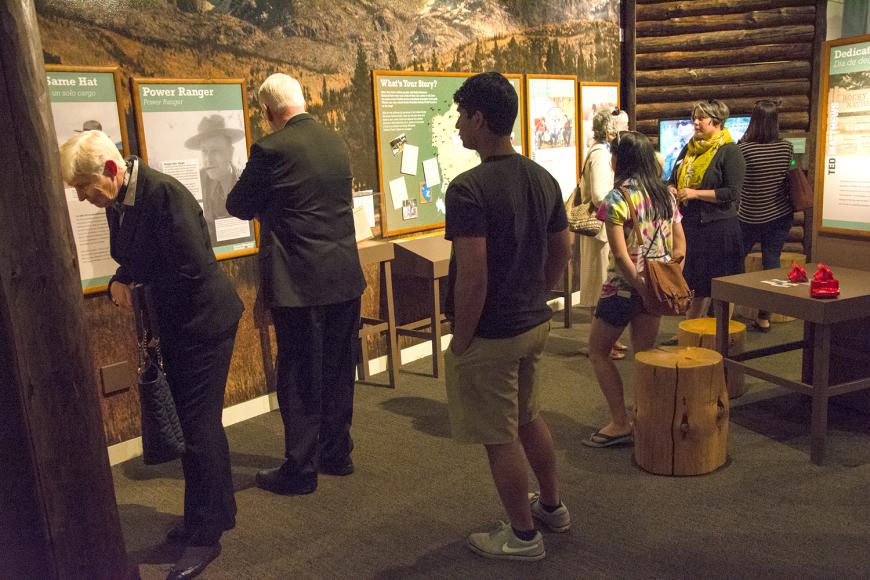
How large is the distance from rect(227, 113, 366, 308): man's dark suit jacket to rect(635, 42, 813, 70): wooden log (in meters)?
5.44

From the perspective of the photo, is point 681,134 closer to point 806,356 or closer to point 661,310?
point 806,356

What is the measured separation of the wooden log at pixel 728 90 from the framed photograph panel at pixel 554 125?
4.66 feet

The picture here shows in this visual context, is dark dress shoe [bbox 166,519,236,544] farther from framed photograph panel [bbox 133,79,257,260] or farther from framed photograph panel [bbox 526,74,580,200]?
framed photograph panel [bbox 526,74,580,200]

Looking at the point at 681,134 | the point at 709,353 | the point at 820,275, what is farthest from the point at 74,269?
the point at 681,134

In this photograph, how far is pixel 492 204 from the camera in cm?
246

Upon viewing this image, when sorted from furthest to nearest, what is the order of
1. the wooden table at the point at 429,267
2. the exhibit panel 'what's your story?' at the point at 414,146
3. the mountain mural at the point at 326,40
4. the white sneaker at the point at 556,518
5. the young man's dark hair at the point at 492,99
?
the exhibit panel 'what's your story?' at the point at 414,146 → the wooden table at the point at 429,267 → the mountain mural at the point at 326,40 → the white sneaker at the point at 556,518 → the young man's dark hair at the point at 492,99

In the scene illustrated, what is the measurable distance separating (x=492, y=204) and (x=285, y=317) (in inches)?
51.0

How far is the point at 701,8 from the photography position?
7699mm

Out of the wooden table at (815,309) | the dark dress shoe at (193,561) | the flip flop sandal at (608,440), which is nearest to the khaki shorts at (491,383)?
the dark dress shoe at (193,561)

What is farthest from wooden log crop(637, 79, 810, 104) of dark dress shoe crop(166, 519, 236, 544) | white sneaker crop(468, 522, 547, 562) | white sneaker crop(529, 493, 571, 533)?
dark dress shoe crop(166, 519, 236, 544)

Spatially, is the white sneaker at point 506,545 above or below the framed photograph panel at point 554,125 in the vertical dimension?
below

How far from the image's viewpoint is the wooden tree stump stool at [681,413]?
3.41m

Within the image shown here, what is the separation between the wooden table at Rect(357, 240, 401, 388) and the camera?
4789 millimetres

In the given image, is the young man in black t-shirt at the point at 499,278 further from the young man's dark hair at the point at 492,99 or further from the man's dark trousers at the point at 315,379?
the man's dark trousers at the point at 315,379
